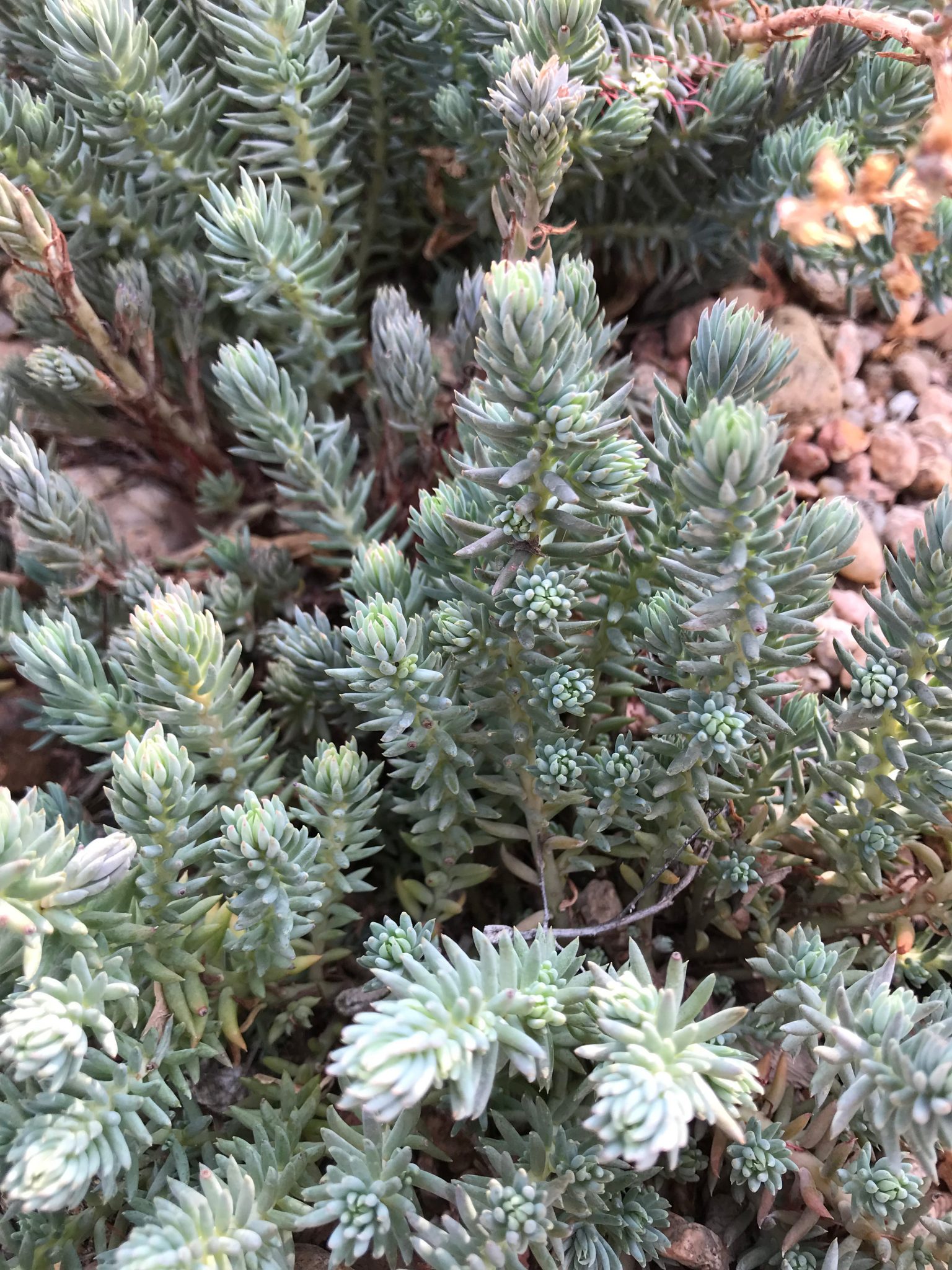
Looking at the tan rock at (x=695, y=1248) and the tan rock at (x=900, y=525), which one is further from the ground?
the tan rock at (x=900, y=525)

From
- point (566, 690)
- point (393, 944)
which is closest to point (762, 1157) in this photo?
point (393, 944)

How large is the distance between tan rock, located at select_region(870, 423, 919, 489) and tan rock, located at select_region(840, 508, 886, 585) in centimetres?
19

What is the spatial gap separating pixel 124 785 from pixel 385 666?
1.18ft

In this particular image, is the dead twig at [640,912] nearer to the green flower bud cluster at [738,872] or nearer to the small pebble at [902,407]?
the green flower bud cluster at [738,872]

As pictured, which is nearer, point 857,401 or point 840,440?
point 840,440

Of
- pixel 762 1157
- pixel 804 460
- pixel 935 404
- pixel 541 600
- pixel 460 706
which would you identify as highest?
pixel 935 404

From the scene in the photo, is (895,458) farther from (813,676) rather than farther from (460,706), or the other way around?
(460,706)

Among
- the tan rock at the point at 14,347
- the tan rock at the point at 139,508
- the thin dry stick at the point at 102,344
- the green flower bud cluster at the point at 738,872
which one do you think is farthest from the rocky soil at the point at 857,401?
the tan rock at the point at 14,347

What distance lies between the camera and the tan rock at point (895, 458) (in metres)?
2.31

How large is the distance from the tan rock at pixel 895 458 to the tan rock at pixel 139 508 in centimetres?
163

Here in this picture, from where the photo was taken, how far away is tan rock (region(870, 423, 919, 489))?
2.31 metres

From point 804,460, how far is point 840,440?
0.39 feet

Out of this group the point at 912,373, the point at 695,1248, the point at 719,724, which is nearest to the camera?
the point at 719,724

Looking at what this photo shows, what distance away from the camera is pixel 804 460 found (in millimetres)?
2299
